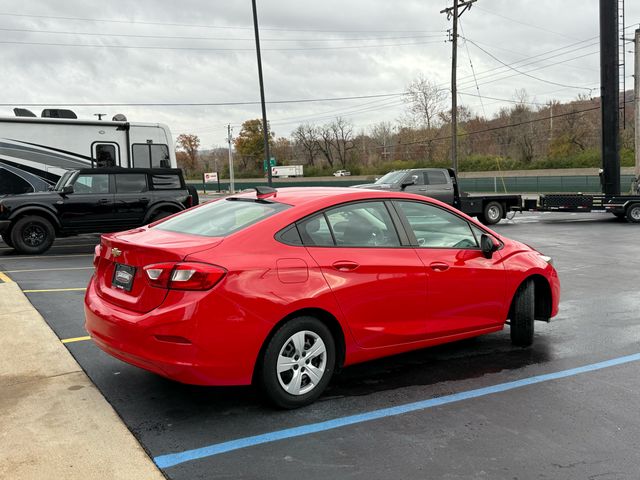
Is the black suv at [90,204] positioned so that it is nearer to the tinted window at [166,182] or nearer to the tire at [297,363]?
the tinted window at [166,182]

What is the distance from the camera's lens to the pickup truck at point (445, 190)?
63.0 ft

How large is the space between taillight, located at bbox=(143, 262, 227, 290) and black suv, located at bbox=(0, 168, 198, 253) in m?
9.86

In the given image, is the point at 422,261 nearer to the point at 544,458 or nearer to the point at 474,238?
the point at 474,238

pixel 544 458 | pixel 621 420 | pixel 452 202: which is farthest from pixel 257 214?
pixel 452 202

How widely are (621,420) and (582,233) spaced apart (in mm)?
14185

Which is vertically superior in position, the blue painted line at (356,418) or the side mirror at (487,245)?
the side mirror at (487,245)

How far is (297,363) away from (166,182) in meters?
10.7

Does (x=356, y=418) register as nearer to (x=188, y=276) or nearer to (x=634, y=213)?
(x=188, y=276)

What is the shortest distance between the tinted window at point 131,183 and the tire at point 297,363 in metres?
10.3

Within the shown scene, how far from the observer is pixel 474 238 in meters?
5.20

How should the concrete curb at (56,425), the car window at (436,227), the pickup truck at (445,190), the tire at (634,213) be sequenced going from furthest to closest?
1. the tire at (634,213)
2. the pickup truck at (445,190)
3. the car window at (436,227)
4. the concrete curb at (56,425)

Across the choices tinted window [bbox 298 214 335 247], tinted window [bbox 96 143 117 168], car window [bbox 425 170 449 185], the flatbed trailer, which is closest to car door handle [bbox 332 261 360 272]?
tinted window [bbox 298 214 335 247]

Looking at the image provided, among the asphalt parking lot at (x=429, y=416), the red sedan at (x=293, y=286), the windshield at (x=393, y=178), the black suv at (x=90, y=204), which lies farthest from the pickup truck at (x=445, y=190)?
the red sedan at (x=293, y=286)

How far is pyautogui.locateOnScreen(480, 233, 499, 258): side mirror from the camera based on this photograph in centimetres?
505
